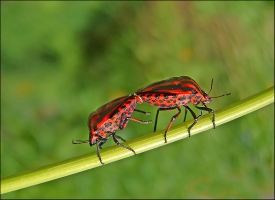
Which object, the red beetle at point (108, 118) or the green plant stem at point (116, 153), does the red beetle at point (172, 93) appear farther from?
the green plant stem at point (116, 153)

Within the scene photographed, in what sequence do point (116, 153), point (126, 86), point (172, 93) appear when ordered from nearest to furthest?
point (116, 153) < point (172, 93) < point (126, 86)

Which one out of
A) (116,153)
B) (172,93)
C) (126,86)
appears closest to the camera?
(116,153)

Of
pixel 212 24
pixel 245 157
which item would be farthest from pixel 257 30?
pixel 245 157

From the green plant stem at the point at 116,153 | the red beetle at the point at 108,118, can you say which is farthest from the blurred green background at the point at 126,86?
the green plant stem at the point at 116,153

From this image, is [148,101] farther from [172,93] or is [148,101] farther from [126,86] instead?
[126,86]

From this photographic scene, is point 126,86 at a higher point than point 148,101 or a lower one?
higher

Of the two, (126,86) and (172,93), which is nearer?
(172,93)

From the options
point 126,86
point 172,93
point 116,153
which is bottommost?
point 116,153

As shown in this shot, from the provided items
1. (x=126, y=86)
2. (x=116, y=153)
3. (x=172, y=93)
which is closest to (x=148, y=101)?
(x=172, y=93)
